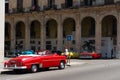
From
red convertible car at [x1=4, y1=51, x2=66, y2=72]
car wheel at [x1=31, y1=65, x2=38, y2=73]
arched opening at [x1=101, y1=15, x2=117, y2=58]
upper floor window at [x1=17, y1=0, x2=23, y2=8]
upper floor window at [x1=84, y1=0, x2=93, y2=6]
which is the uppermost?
upper floor window at [x1=17, y1=0, x2=23, y2=8]

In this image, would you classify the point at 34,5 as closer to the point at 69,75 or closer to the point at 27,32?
the point at 27,32

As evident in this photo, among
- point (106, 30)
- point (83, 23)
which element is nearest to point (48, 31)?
point (83, 23)

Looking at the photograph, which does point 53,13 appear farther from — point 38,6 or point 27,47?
point 27,47

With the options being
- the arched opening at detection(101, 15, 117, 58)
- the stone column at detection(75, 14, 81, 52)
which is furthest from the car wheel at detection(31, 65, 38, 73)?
the stone column at detection(75, 14, 81, 52)

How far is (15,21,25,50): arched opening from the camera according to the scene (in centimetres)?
6381

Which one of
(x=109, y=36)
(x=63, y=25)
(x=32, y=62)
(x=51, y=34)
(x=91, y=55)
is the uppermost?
(x=63, y=25)

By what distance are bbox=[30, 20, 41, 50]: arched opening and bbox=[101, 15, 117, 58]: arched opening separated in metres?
12.2

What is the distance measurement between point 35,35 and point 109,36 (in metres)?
14.7

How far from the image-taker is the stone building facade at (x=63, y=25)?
52719mm

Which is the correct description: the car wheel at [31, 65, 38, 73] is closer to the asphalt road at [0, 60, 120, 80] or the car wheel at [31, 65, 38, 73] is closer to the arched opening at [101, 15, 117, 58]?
the asphalt road at [0, 60, 120, 80]

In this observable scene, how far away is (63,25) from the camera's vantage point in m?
58.3

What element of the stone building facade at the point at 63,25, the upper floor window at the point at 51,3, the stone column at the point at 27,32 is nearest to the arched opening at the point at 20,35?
the stone building facade at the point at 63,25

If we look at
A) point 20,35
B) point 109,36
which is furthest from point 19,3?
point 109,36

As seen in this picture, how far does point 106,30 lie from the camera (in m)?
54.6
